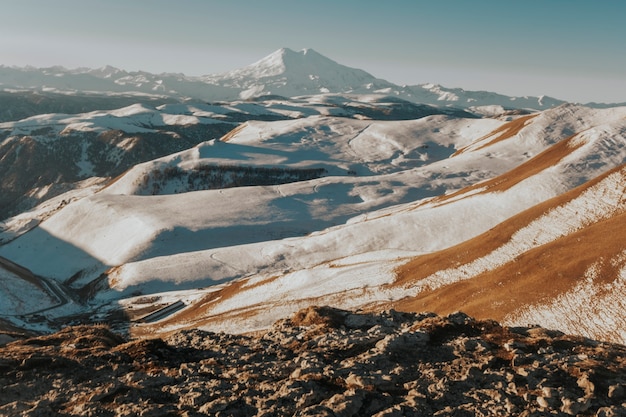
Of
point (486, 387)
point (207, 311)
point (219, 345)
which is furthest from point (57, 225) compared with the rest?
point (486, 387)

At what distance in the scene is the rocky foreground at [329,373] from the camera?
14406 millimetres

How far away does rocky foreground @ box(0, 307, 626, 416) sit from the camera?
1441cm

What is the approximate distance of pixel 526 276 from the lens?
42.8 m

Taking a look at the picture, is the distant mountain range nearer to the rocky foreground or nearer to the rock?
the rocky foreground

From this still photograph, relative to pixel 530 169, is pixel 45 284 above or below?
below

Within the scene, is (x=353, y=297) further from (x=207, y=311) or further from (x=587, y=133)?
(x=587, y=133)

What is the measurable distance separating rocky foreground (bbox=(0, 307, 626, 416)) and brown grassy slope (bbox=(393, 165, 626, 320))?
19.5 metres

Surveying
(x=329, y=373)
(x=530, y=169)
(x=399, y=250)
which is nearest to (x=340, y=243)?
(x=399, y=250)

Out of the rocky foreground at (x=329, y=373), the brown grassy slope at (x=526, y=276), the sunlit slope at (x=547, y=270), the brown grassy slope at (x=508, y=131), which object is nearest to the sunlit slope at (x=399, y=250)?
the sunlit slope at (x=547, y=270)

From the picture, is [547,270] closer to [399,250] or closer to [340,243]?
[399,250]

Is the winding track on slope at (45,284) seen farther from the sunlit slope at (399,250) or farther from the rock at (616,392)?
the rock at (616,392)

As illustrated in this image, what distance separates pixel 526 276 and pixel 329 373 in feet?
109

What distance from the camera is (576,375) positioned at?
15867 millimetres

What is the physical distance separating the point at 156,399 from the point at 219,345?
4.95m
